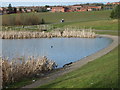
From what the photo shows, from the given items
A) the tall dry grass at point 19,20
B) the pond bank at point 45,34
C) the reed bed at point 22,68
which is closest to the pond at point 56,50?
the reed bed at point 22,68

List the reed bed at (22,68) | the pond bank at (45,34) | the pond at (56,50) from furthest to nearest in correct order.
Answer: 1. the pond bank at (45,34)
2. the pond at (56,50)
3. the reed bed at (22,68)

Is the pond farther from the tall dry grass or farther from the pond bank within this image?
the tall dry grass

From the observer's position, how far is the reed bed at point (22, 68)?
39.0ft

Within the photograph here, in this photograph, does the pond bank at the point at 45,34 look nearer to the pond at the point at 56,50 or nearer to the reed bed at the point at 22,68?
the pond at the point at 56,50

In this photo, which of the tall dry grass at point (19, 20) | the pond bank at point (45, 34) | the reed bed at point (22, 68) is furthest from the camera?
the tall dry grass at point (19, 20)

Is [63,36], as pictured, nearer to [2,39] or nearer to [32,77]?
[2,39]

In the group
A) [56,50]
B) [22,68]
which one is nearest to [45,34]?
[56,50]

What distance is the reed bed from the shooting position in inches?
468

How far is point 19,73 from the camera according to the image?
41.6 ft

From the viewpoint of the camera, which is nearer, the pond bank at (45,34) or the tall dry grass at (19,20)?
the pond bank at (45,34)

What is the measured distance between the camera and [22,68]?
1291 centimetres

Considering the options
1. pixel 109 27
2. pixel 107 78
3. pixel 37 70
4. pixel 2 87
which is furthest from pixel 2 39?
pixel 107 78

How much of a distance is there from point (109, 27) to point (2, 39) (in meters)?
19.8

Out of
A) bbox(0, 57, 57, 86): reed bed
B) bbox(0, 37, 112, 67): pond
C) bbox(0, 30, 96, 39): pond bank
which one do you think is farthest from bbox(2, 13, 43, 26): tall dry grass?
bbox(0, 57, 57, 86): reed bed
